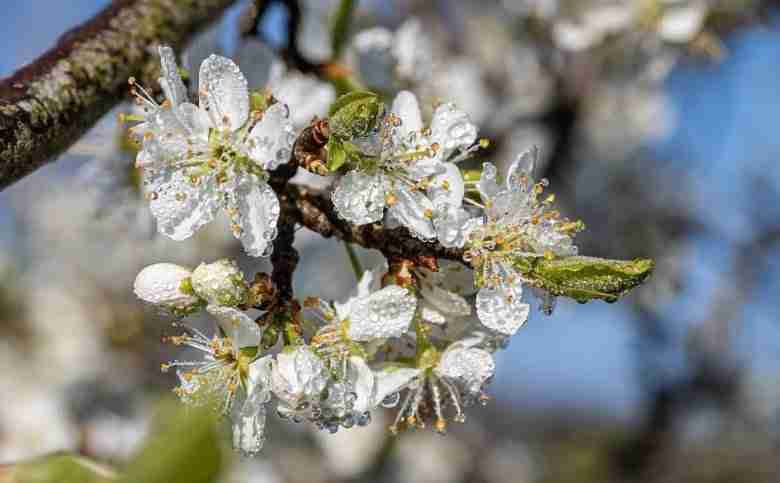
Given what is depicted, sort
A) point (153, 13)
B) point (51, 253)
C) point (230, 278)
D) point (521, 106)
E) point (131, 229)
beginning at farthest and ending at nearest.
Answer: point (51, 253) < point (521, 106) < point (131, 229) < point (153, 13) < point (230, 278)

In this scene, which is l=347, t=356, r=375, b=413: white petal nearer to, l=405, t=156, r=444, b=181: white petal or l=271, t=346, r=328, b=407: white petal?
l=271, t=346, r=328, b=407: white petal

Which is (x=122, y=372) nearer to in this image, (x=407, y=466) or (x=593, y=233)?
(x=407, y=466)

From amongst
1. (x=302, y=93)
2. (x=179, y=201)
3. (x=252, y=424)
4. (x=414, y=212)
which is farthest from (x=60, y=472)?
(x=302, y=93)

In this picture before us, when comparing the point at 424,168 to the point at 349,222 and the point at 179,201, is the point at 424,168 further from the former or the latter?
the point at 179,201

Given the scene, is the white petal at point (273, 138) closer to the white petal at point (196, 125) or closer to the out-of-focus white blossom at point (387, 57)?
the white petal at point (196, 125)

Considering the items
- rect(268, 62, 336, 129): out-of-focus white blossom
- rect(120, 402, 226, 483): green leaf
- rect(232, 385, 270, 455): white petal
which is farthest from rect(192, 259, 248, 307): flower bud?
rect(268, 62, 336, 129): out-of-focus white blossom

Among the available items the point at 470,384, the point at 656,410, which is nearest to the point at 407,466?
Result: the point at 656,410
